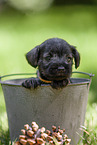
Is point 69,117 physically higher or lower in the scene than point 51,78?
lower

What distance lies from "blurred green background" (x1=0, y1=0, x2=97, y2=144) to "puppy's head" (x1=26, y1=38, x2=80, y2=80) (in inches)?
35.6

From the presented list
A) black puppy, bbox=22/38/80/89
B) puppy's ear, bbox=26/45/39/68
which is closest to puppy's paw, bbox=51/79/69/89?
black puppy, bbox=22/38/80/89

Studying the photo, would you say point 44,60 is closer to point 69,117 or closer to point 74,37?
point 69,117

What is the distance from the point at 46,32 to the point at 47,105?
202 inches

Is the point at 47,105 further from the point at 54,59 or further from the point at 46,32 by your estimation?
the point at 46,32

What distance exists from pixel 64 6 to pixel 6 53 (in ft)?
22.1

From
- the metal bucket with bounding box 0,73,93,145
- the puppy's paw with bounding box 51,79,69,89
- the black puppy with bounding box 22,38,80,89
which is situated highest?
the black puppy with bounding box 22,38,80,89

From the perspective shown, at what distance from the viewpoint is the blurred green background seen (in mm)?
4182

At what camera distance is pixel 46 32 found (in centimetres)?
687

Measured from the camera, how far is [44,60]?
6.47 ft

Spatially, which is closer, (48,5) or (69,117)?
(69,117)

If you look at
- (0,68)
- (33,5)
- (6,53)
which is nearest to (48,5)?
(33,5)

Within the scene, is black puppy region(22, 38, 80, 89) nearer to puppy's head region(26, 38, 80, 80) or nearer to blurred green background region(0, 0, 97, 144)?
puppy's head region(26, 38, 80, 80)

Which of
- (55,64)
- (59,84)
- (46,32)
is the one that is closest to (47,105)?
(59,84)
